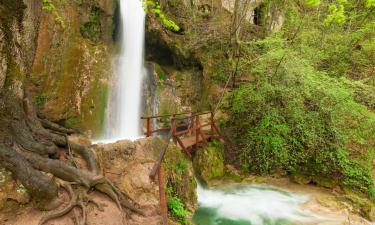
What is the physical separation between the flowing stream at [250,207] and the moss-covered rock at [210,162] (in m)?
0.71

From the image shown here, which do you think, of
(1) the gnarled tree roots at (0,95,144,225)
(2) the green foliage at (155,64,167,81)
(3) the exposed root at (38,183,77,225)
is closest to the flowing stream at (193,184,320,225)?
(1) the gnarled tree roots at (0,95,144,225)

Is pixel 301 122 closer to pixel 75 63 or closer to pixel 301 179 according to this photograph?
pixel 301 179

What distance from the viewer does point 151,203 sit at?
5.05 metres

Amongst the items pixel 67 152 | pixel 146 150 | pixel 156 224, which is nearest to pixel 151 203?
pixel 156 224

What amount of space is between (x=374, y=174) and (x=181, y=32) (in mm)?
9929

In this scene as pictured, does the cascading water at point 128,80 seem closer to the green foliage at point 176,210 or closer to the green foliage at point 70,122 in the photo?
the green foliage at point 70,122

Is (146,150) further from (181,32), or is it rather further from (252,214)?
(181,32)

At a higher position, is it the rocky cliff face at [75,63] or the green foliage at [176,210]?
the rocky cliff face at [75,63]

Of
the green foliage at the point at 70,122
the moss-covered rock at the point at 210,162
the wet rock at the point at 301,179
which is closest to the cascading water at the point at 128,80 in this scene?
the green foliage at the point at 70,122

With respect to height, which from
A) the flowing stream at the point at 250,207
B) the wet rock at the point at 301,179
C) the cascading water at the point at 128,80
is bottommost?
the flowing stream at the point at 250,207

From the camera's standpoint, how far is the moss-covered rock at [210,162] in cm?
976

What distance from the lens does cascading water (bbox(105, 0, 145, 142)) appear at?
36.6ft

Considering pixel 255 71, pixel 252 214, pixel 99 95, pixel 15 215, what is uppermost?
pixel 255 71

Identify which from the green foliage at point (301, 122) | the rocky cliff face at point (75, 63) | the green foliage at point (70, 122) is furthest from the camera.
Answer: the green foliage at point (70, 122)
